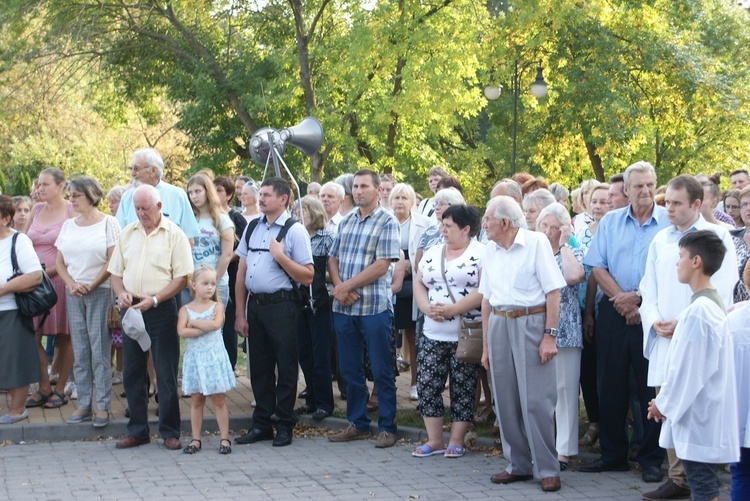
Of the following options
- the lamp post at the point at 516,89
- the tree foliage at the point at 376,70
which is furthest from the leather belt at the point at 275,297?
the lamp post at the point at 516,89

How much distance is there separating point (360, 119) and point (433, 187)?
1356 centimetres

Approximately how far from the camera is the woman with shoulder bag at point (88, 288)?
873 cm

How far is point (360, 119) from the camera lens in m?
24.4

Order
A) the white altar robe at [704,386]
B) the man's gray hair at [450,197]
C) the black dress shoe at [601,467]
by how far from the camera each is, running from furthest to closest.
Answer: the man's gray hair at [450,197] < the black dress shoe at [601,467] < the white altar robe at [704,386]

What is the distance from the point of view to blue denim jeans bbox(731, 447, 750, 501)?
17.6ft

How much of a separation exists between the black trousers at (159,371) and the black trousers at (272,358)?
67 cm

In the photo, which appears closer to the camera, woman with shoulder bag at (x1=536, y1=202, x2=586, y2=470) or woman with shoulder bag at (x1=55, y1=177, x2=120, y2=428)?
woman with shoulder bag at (x1=536, y1=202, x2=586, y2=470)

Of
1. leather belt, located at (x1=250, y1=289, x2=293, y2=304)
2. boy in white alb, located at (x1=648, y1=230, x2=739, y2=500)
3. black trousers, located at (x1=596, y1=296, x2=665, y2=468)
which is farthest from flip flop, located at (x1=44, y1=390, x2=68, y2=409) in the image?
boy in white alb, located at (x1=648, y1=230, x2=739, y2=500)

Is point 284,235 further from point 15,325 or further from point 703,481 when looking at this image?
point 703,481

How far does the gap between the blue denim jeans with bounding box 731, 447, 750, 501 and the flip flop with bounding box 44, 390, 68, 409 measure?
645 cm

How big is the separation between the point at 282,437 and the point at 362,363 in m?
0.92

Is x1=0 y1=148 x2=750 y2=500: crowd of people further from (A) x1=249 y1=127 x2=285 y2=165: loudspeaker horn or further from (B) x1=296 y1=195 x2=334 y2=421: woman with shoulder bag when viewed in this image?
(A) x1=249 y1=127 x2=285 y2=165: loudspeaker horn

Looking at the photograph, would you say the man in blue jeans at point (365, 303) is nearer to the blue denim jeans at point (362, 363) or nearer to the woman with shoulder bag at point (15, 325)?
the blue denim jeans at point (362, 363)

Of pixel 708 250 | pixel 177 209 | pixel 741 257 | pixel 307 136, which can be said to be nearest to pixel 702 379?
pixel 708 250
